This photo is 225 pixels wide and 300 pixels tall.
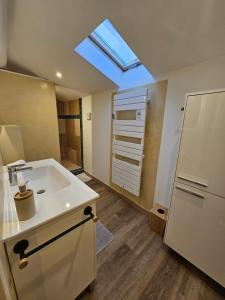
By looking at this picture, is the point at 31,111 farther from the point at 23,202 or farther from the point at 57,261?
the point at 57,261

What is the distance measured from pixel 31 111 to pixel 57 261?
6.76 ft

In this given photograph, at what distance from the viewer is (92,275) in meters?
0.98

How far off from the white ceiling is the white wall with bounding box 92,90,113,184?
823 mm

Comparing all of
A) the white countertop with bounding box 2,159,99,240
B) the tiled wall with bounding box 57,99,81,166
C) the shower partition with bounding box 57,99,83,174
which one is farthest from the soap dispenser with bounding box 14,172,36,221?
the tiled wall with bounding box 57,99,81,166

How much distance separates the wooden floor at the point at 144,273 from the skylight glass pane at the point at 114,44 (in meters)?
2.34

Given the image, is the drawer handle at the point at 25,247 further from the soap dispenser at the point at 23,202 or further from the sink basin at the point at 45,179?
the sink basin at the point at 45,179

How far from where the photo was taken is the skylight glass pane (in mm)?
1443

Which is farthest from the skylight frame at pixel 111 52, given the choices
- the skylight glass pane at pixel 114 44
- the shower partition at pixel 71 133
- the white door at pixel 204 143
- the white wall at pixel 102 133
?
the shower partition at pixel 71 133

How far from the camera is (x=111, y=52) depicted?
65.7 inches

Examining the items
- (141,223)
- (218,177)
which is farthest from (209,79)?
(141,223)

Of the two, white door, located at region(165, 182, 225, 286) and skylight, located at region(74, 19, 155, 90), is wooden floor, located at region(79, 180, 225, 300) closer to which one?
white door, located at region(165, 182, 225, 286)

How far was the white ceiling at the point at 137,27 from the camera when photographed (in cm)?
86

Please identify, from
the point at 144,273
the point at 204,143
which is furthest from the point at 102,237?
the point at 204,143

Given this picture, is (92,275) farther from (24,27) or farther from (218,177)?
(24,27)
